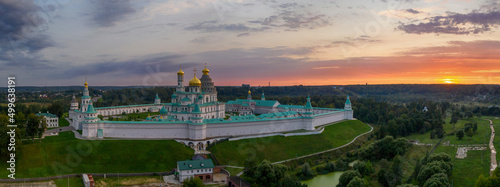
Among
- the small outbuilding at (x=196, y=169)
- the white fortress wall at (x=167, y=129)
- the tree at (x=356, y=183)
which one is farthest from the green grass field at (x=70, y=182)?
the tree at (x=356, y=183)

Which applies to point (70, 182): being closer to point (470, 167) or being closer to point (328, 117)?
point (470, 167)

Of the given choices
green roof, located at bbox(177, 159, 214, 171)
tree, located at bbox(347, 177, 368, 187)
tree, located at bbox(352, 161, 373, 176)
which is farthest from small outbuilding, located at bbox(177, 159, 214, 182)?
tree, located at bbox(352, 161, 373, 176)

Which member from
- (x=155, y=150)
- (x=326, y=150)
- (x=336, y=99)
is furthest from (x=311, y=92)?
(x=155, y=150)

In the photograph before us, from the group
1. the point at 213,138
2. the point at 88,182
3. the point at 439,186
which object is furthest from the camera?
the point at 213,138

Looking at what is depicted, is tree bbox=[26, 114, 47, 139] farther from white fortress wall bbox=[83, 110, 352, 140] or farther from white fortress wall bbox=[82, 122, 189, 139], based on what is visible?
white fortress wall bbox=[82, 122, 189, 139]

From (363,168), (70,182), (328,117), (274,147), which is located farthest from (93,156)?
(328,117)

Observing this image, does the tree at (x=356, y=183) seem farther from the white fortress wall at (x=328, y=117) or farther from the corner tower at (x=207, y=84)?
the corner tower at (x=207, y=84)

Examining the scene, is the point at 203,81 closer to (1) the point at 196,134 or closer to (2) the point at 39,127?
(1) the point at 196,134

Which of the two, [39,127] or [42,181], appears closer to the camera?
[42,181]
